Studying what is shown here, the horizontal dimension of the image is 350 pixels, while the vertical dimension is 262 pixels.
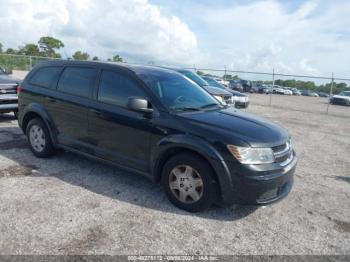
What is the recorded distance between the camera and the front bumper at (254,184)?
3449mm

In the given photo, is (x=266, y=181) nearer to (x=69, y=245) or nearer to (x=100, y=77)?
(x=69, y=245)

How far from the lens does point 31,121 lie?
5.59m

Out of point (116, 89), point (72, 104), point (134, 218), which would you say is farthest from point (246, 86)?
point (134, 218)

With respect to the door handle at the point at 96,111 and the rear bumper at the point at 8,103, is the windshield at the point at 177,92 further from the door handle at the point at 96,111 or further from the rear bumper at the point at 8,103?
the rear bumper at the point at 8,103

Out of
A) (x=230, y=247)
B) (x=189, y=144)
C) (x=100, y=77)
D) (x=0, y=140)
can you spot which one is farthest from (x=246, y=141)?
(x=0, y=140)

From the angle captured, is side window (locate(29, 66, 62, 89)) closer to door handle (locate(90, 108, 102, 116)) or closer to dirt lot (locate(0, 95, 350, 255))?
door handle (locate(90, 108, 102, 116))

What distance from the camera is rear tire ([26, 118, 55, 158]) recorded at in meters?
5.36

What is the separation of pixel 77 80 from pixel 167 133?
6.54 feet

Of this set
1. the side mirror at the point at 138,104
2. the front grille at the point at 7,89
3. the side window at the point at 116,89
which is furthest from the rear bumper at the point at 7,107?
the side mirror at the point at 138,104

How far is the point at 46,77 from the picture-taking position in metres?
5.46

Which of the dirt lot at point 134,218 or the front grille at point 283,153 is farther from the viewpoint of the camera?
the front grille at point 283,153

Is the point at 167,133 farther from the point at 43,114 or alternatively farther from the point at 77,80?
the point at 43,114

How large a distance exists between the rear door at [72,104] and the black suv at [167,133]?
16 mm

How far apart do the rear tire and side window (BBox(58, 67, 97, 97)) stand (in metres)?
0.82
